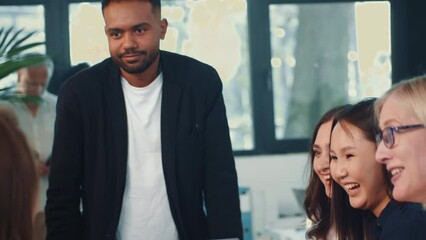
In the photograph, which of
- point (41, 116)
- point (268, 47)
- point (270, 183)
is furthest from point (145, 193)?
point (268, 47)

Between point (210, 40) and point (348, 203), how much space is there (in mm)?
3899

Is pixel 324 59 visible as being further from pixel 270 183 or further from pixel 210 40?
pixel 270 183

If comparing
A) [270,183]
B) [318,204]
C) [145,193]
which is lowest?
[270,183]

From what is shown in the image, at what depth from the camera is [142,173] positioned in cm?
251

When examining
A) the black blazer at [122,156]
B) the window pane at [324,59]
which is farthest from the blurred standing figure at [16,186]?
the window pane at [324,59]

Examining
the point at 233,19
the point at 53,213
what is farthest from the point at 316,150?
the point at 233,19

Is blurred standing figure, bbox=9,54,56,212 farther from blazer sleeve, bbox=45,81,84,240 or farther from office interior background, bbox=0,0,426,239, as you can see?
office interior background, bbox=0,0,426,239

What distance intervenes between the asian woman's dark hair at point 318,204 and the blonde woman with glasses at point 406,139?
0.64 m

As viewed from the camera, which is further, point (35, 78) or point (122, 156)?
point (35, 78)

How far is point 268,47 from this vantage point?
648 cm

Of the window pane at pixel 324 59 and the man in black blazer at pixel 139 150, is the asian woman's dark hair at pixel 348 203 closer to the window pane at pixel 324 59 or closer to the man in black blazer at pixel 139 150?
the man in black blazer at pixel 139 150

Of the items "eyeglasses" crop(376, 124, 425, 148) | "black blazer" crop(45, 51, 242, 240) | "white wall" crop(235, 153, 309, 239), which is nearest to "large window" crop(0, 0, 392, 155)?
"white wall" crop(235, 153, 309, 239)

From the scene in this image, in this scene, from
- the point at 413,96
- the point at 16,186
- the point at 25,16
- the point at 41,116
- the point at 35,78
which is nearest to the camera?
the point at 16,186

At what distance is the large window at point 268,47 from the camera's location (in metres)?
6.29
